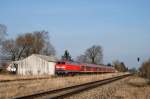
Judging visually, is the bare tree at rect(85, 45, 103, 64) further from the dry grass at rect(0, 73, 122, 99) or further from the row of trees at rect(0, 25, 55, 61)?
the dry grass at rect(0, 73, 122, 99)

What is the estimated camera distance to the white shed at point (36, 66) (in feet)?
259

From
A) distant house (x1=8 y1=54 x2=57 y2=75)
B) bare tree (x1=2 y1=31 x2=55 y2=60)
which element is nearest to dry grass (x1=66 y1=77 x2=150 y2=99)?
distant house (x1=8 y1=54 x2=57 y2=75)

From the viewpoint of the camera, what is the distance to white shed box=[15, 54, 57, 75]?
7900 cm

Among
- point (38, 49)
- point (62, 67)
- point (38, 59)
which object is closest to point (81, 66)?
point (62, 67)

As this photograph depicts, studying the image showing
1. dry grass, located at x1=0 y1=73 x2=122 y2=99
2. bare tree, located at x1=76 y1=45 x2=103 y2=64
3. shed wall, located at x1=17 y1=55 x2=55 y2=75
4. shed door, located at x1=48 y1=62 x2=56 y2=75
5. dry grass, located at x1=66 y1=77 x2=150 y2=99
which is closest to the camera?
dry grass, located at x1=66 y1=77 x2=150 y2=99

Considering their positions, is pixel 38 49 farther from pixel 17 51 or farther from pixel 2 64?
pixel 2 64

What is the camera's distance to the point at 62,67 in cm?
5828

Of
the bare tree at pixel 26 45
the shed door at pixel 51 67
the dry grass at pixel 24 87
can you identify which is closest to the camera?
the dry grass at pixel 24 87

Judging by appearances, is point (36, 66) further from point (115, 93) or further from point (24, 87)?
point (115, 93)

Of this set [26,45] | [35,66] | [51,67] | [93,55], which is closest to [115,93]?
[51,67]

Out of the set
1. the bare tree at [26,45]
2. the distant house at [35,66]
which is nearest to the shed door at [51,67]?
the distant house at [35,66]

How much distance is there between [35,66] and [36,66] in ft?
1.26

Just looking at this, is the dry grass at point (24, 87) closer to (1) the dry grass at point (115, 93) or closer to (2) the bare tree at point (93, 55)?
(1) the dry grass at point (115, 93)

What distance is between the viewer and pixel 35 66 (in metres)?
82.1
